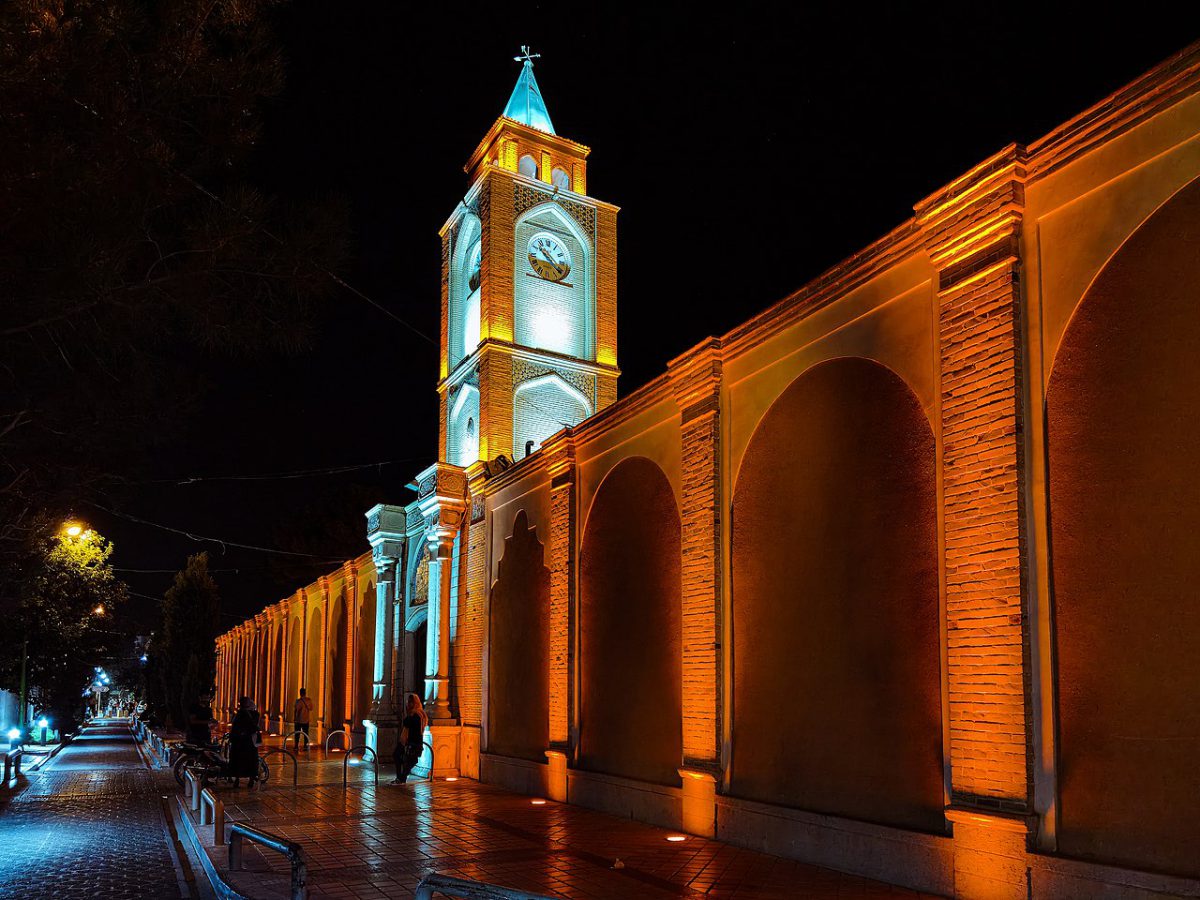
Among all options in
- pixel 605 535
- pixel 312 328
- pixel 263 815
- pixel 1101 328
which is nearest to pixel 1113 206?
pixel 1101 328

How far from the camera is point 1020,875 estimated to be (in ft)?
22.2

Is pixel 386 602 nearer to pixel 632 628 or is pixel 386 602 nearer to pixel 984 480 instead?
pixel 632 628

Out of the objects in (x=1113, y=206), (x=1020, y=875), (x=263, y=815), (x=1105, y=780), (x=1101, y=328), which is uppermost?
(x=1113, y=206)

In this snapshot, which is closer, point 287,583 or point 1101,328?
point 1101,328

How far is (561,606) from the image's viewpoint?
15156 millimetres

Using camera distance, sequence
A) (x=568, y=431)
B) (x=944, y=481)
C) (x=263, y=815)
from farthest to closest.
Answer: (x=568, y=431), (x=263, y=815), (x=944, y=481)

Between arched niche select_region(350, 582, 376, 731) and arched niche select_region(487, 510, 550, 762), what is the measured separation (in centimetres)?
930

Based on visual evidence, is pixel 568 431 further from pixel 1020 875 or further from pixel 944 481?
pixel 1020 875

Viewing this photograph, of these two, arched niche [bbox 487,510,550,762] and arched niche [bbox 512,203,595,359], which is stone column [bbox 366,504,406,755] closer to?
arched niche [bbox 512,203,595,359]

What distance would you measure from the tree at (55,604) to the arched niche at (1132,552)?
477 inches

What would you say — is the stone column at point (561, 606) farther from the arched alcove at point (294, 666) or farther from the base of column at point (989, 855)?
the arched alcove at point (294, 666)

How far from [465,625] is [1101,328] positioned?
14.6 meters

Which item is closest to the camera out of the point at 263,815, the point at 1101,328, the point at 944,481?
the point at 1101,328

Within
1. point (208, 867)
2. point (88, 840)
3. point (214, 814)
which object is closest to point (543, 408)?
point (88, 840)
